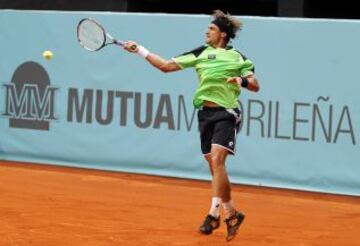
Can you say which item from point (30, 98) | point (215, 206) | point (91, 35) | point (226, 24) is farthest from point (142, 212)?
point (30, 98)

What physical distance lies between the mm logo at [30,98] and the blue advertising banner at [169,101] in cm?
2

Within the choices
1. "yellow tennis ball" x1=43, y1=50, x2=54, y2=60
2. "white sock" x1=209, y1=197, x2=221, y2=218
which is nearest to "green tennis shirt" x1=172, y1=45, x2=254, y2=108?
"white sock" x1=209, y1=197, x2=221, y2=218

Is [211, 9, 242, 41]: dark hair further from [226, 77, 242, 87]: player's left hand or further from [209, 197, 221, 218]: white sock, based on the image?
[209, 197, 221, 218]: white sock

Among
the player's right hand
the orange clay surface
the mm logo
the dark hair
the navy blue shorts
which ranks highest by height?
the dark hair

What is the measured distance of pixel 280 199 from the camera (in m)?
11.4

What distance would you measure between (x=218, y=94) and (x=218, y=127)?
11.7 inches

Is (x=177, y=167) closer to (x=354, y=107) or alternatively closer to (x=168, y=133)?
(x=168, y=133)

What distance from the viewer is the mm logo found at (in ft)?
45.4

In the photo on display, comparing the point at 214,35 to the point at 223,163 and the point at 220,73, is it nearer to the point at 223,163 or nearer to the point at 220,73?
the point at 220,73

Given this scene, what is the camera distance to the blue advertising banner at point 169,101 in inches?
460

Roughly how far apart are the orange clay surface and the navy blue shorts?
2.67ft

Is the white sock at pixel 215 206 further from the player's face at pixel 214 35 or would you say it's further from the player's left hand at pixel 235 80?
the player's face at pixel 214 35

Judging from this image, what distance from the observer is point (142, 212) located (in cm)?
979

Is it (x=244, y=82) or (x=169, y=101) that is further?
(x=169, y=101)
